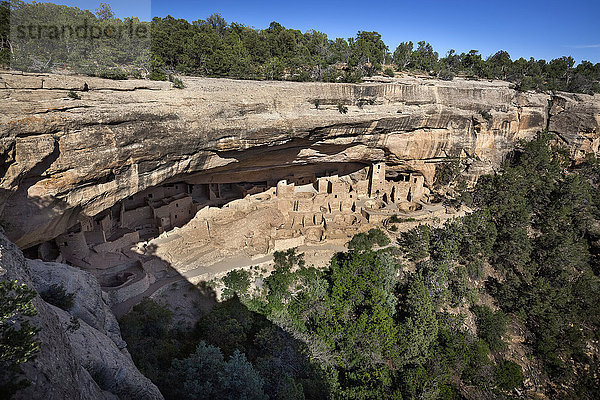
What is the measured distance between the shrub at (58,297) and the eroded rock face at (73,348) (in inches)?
8.6

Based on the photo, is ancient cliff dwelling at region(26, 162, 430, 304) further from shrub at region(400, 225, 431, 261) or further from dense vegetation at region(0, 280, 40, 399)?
dense vegetation at region(0, 280, 40, 399)

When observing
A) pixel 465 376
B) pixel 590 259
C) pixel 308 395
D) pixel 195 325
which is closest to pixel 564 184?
pixel 590 259

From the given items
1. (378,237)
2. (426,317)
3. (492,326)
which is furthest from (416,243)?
(492,326)

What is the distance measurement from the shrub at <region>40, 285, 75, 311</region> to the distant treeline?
9585 mm

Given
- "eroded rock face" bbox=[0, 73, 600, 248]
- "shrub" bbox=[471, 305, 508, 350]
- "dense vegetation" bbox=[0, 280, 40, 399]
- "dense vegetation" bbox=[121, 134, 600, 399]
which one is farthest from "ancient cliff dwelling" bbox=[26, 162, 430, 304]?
"dense vegetation" bbox=[0, 280, 40, 399]

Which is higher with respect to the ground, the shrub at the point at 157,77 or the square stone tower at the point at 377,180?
the shrub at the point at 157,77

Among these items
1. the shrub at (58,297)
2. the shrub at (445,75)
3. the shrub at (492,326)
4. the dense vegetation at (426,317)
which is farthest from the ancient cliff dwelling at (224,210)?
the shrub at (445,75)

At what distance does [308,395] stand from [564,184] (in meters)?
24.0

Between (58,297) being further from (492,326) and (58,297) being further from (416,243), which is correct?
(492,326)

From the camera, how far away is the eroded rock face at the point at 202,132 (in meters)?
9.50

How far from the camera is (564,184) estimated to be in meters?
24.1

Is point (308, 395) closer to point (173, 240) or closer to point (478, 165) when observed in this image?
point (173, 240)

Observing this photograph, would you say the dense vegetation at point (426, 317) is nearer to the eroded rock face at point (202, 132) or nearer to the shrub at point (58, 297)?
the shrub at point (58, 297)

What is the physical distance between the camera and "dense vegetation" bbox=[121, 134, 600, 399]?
46.2 ft
